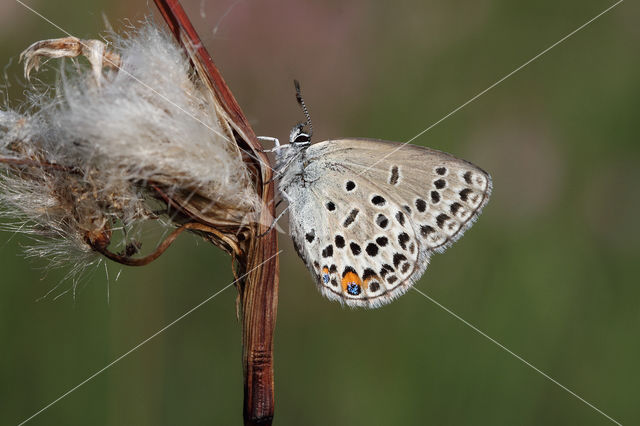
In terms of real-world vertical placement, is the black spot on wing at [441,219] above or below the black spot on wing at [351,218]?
below

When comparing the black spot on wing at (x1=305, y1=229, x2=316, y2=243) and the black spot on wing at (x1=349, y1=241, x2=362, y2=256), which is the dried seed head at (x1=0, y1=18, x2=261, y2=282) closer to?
the black spot on wing at (x1=305, y1=229, x2=316, y2=243)

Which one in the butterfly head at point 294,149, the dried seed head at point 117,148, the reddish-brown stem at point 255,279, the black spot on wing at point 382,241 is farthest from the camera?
the black spot on wing at point 382,241

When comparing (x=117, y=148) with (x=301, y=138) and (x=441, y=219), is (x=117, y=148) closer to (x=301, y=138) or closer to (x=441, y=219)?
(x=301, y=138)

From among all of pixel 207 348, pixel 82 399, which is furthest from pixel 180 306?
pixel 82 399

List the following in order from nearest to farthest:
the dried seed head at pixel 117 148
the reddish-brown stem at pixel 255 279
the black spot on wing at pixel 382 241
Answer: the dried seed head at pixel 117 148 → the reddish-brown stem at pixel 255 279 → the black spot on wing at pixel 382 241

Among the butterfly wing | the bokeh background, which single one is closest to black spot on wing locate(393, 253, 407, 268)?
the butterfly wing

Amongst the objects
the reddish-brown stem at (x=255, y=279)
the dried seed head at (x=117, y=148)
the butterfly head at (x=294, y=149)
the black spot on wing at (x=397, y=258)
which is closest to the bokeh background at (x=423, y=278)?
the butterfly head at (x=294, y=149)

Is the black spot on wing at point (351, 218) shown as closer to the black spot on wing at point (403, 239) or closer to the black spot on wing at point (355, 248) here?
the black spot on wing at point (355, 248)
